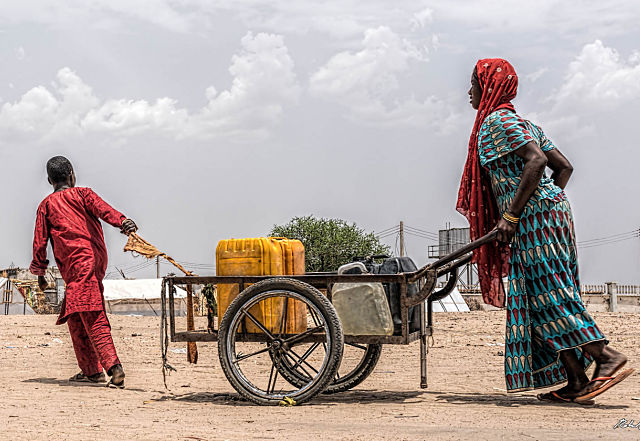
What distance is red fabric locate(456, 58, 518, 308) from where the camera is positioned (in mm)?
5656

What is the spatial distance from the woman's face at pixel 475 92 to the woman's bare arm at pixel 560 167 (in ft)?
1.97

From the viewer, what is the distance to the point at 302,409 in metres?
5.38

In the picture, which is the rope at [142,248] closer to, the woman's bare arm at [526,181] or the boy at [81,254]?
the boy at [81,254]

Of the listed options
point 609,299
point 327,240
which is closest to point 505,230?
point 609,299

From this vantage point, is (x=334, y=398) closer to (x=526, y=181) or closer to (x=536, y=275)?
(x=536, y=275)

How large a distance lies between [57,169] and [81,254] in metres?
0.88

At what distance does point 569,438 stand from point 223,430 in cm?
185

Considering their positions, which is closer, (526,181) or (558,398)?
(526,181)

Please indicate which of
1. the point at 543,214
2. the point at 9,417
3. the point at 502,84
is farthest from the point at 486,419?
the point at 9,417

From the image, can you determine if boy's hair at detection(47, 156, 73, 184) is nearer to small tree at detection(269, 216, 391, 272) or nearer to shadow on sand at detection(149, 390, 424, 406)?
shadow on sand at detection(149, 390, 424, 406)

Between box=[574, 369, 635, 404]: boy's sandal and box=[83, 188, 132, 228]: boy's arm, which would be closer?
box=[574, 369, 635, 404]: boy's sandal

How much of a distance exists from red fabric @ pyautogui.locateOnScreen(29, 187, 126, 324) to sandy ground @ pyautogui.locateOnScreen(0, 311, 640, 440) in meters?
0.77

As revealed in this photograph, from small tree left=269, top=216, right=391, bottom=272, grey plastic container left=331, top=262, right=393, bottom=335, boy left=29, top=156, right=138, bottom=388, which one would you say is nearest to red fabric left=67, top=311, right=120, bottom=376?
boy left=29, top=156, right=138, bottom=388

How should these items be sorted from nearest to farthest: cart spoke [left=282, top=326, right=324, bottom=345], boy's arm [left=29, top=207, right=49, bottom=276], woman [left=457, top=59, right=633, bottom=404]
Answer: woman [left=457, top=59, right=633, bottom=404]
cart spoke [left=282, top=326, right=324, bottom=345]
boy's arm [left=29, top=207, right=49, bottom=276]
